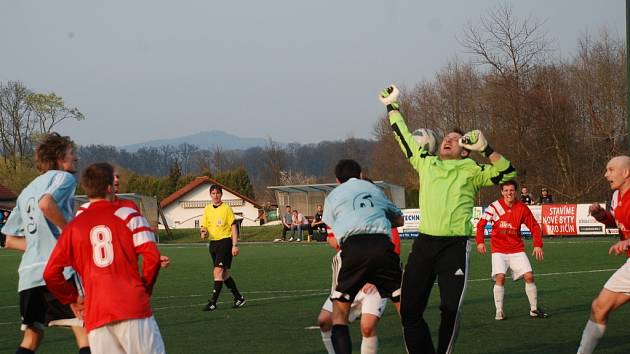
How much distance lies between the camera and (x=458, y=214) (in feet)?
26.9

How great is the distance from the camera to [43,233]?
A: 7605mm

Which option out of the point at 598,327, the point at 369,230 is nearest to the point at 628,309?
the point at 598,327

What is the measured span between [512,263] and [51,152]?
7700 millimetres

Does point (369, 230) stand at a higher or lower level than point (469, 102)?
lower

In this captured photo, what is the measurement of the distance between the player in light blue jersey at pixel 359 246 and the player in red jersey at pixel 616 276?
1687mm

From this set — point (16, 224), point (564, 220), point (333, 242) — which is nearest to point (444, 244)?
point (333, 242)

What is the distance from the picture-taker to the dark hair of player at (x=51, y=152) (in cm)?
761

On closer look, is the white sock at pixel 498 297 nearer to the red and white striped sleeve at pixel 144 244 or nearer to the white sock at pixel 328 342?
the white sock at pixel 328 342

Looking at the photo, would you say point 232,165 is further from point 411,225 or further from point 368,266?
point 368,266

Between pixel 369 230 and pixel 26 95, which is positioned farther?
pixel 26 95

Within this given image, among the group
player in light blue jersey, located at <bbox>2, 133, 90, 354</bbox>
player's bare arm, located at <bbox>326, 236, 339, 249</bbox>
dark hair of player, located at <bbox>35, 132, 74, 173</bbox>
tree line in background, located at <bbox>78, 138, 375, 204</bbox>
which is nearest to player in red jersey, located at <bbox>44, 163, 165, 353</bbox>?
player in light blue jersey, located at <bbox>2, 133, 90, 354</bbox>

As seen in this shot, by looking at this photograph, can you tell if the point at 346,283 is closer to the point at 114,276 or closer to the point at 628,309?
the point at 114,276

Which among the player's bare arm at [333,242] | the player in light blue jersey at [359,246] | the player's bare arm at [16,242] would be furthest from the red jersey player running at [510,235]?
the player's bare arm at [16,242]

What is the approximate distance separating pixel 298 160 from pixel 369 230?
154 meters
